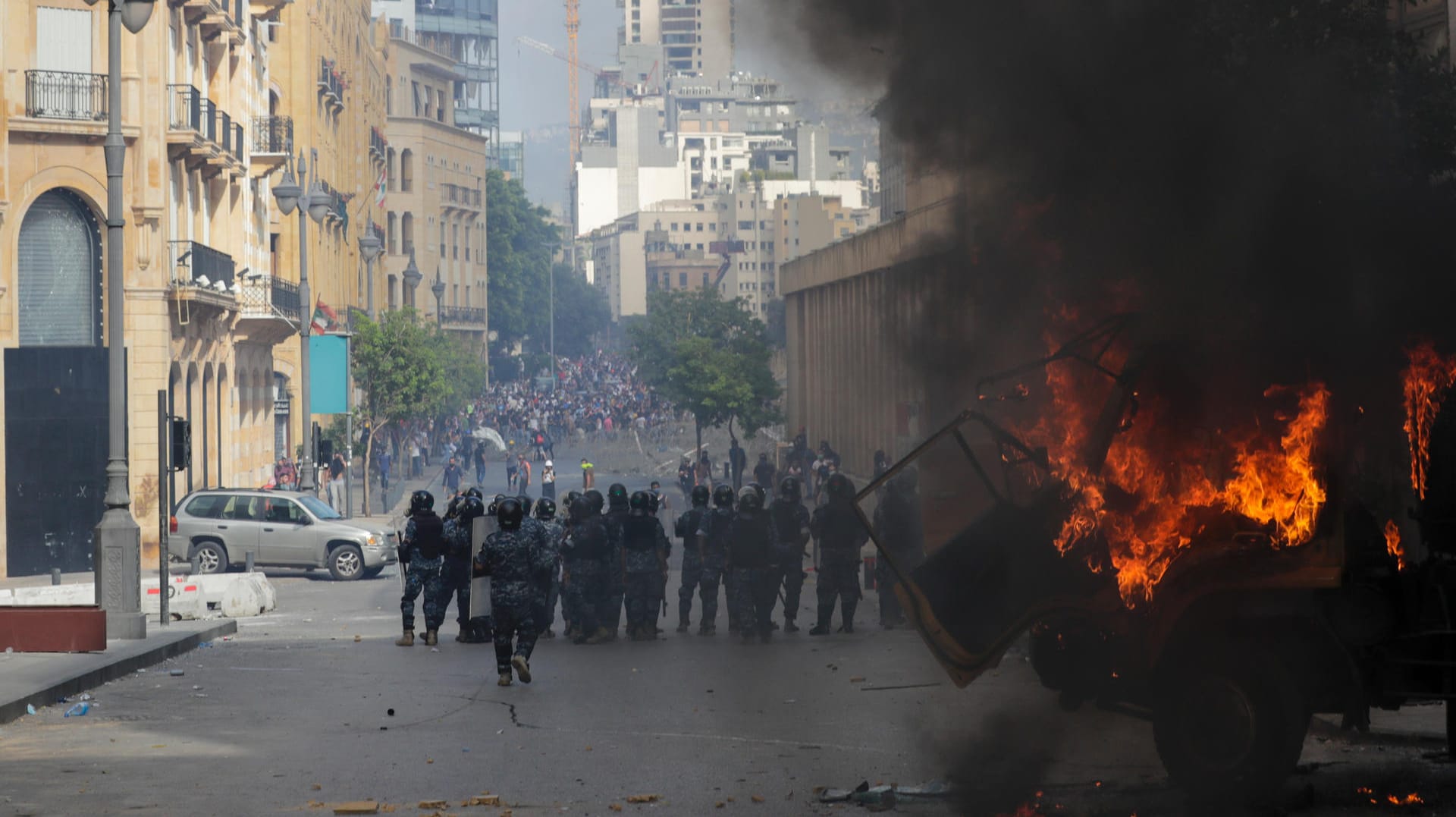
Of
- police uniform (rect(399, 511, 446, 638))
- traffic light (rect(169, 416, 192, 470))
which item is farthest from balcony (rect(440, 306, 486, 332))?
police uniform (rect(399, 511, 446, 638))

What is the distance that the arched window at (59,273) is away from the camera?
91.2 ft

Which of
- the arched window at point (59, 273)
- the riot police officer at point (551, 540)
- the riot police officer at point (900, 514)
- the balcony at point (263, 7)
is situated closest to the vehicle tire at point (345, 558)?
the arched window at point (59, 273)

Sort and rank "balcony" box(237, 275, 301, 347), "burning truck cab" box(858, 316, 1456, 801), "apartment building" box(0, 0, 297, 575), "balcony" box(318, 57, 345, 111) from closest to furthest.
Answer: "burning truck cab" box(858, 316, 1456, 801), "apartment building" box(0, 0, 297, 575), "balcony" box(237, 275, 301, 347), "balcony" box(318, 57, 345, 111)

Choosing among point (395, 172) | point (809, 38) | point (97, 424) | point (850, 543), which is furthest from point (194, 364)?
point (395, 172)

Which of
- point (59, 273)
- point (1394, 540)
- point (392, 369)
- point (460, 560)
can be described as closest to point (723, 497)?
point (460, 560)

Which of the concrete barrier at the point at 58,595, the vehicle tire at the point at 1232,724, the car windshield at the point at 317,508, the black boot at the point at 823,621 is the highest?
the car windshield at the point at 317,508

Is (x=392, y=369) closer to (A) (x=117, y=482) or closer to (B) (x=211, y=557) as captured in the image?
(B) (x=211, y=557)

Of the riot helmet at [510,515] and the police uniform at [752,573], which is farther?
the police uniform at [752,573]

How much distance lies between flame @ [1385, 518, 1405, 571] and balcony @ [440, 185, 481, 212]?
277ft

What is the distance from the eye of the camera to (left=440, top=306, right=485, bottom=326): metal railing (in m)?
90.9

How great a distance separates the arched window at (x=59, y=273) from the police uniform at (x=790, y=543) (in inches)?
627

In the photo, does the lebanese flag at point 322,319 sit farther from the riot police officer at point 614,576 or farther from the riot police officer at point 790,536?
the riot police officer at point 790,536

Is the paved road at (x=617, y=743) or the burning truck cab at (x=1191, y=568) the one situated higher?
the burning truck cab at (x=1191, y=568)

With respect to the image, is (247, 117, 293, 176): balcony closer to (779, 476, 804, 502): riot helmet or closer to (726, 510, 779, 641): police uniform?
(779, 476, 804, 502): riot helmet
